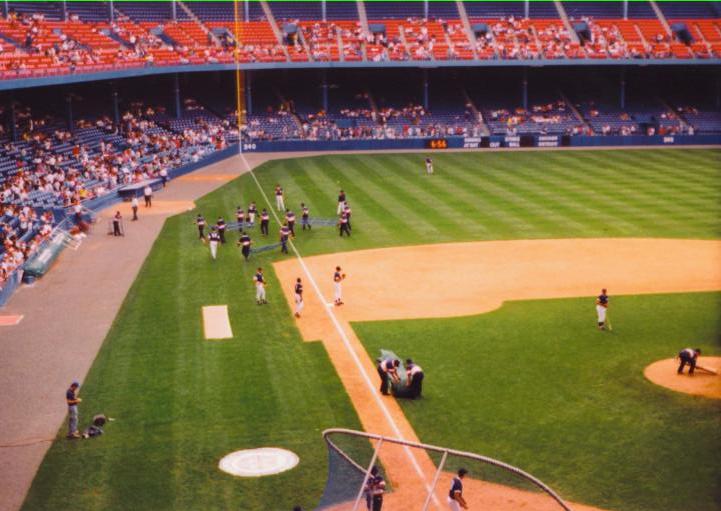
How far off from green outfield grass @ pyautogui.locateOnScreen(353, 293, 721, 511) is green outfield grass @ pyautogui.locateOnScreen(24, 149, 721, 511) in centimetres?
6

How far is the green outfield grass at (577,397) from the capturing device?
14750 millimetres

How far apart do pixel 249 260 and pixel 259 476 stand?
16667 mm

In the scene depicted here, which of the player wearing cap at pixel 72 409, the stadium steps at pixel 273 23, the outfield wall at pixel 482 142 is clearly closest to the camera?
the player wearing cap at pixel 72 409

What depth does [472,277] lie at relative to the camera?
92.1 ft

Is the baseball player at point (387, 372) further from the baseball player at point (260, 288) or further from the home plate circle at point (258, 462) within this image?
the baseball player at point (260, 288)

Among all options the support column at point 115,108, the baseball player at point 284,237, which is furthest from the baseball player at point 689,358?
the support column at point 115,108

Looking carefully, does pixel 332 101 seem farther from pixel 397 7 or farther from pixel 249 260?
pixel 249 260

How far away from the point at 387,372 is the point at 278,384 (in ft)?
8.23

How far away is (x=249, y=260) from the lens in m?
31.3

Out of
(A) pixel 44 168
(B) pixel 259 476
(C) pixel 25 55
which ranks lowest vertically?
(B) pixel 259 476

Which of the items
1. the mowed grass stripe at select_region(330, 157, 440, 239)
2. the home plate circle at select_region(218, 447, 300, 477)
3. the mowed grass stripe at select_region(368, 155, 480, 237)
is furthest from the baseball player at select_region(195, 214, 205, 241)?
the home plate circle at select_region(218, 447, 300, 477)

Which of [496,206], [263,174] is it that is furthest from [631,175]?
[263,174]

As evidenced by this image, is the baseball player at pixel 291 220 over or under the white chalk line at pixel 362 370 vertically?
over

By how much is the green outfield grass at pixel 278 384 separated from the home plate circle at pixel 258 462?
0.21 metres
